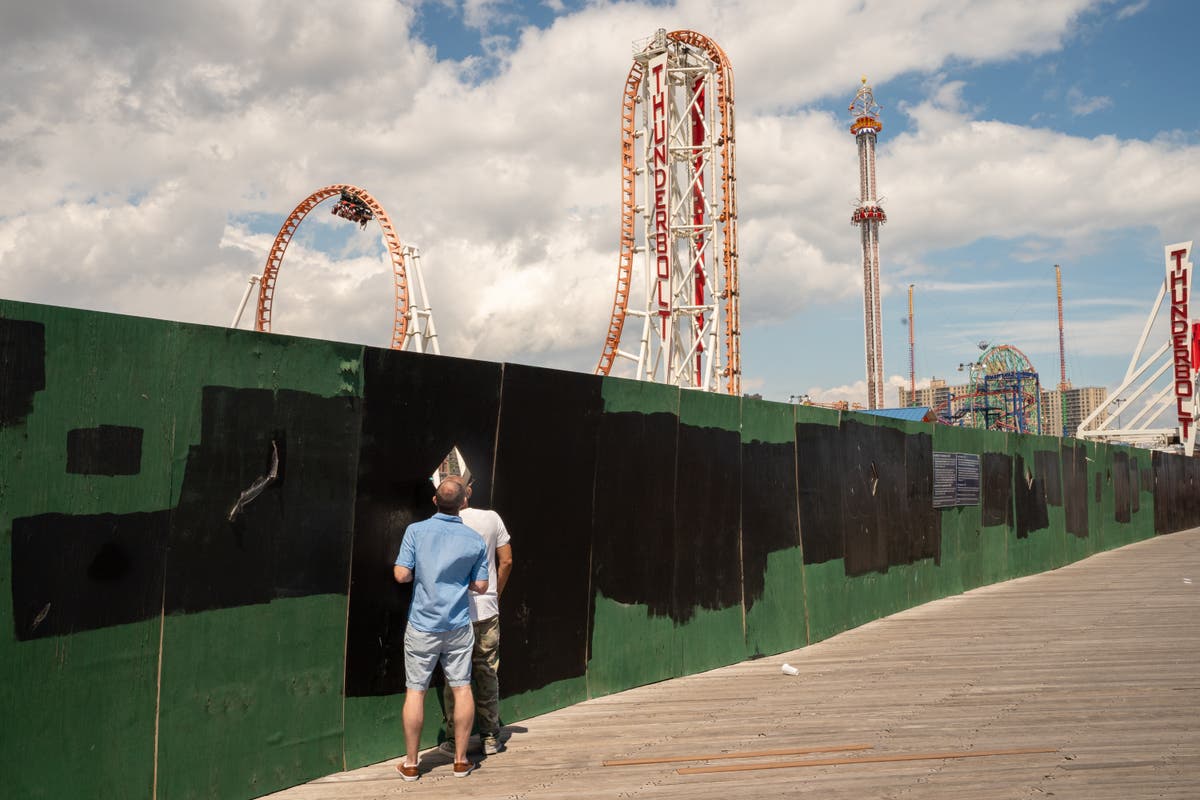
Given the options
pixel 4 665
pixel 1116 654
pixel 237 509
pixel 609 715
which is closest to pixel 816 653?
pixel 1116 654

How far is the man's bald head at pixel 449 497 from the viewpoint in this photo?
18.5 ft

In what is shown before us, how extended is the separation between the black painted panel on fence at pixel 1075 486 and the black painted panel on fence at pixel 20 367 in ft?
63.4

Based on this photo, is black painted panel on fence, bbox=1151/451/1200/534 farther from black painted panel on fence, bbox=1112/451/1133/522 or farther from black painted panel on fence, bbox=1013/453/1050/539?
black painted panel on fence, bbox=1013/453/1050/539

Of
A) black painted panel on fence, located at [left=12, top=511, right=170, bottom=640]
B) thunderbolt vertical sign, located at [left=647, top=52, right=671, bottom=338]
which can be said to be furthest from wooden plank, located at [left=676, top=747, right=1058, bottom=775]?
thunderbolt vertical sign, located at [left=647, top=52, right=671, bottom=338]

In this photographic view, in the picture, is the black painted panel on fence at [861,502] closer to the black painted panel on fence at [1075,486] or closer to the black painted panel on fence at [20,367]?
the black painted panel on fence at [20,367]

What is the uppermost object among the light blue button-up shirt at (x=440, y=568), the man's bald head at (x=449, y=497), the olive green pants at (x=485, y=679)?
the man's bald head at (x=449, y=497)

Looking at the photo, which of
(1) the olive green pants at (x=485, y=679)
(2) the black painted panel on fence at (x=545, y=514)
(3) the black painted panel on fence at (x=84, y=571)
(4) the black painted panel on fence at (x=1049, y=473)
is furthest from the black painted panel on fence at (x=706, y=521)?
(4) the black painted panel on fence at (x=1049, y=473)

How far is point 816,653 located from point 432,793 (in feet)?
18.3

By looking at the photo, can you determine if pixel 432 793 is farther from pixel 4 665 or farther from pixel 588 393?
pixel 588 393

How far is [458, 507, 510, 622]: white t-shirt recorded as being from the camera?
19.4ft

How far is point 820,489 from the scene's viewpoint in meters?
10.8

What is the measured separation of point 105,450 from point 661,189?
3653cm

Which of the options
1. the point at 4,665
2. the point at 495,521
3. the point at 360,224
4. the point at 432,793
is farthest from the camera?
the point at 360,224

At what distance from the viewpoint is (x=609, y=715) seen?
Result: 7.00 m
